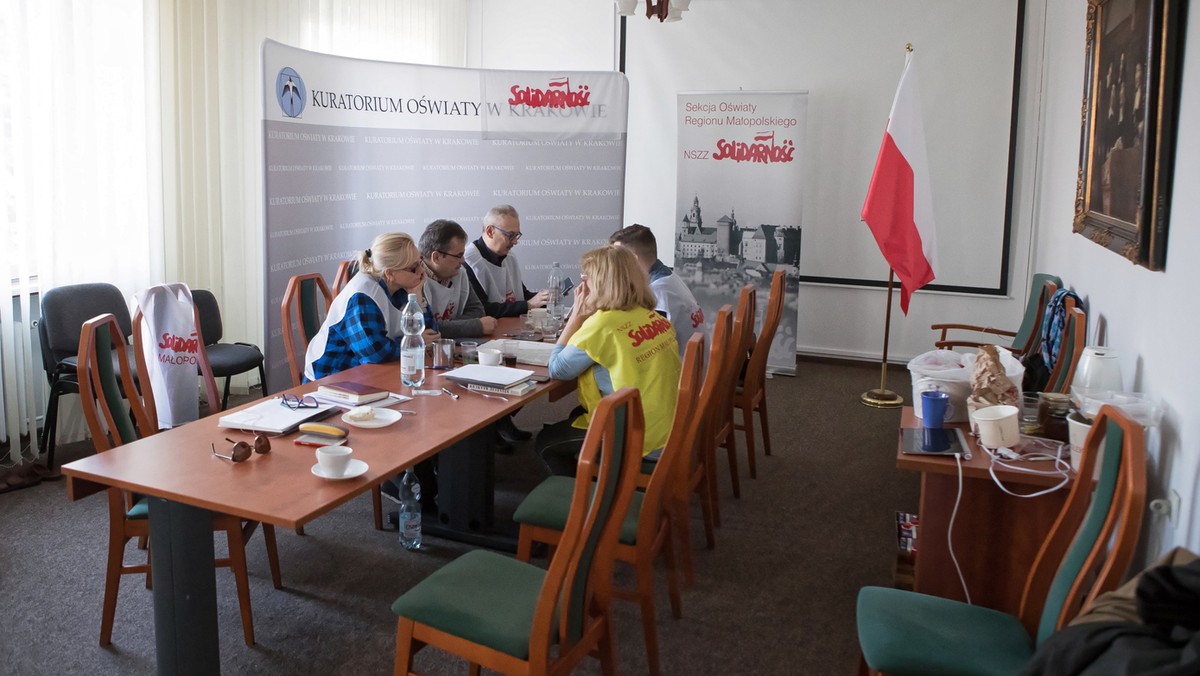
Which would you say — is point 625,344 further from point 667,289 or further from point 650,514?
point 667,289

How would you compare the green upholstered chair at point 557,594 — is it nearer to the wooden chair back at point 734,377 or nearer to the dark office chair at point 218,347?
the wooden chair back at point 734,377

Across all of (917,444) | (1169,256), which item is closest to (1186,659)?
(917,444)

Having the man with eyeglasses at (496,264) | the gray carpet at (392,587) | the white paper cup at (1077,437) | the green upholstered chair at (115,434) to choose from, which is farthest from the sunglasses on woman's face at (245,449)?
the man with eyeglasses at (496,264)

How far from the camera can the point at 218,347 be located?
4.84 meters

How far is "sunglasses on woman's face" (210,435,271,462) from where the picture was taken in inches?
89.4

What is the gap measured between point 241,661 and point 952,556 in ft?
6.67

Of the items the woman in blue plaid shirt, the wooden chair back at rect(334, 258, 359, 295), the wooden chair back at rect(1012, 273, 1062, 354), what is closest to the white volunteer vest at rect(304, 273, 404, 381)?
the woman in blue plaid shirt

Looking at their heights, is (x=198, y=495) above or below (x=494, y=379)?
below

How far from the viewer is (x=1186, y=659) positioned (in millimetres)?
1307

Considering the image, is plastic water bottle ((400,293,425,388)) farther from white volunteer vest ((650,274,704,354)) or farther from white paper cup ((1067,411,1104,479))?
white paper cup ((1067,411,1104,479))

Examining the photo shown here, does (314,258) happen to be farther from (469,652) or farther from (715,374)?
(469,652)

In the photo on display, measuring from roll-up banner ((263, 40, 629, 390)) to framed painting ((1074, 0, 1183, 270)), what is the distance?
2.93m

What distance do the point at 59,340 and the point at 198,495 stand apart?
2686mm

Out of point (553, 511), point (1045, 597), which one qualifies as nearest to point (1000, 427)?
point (1045, 597)
